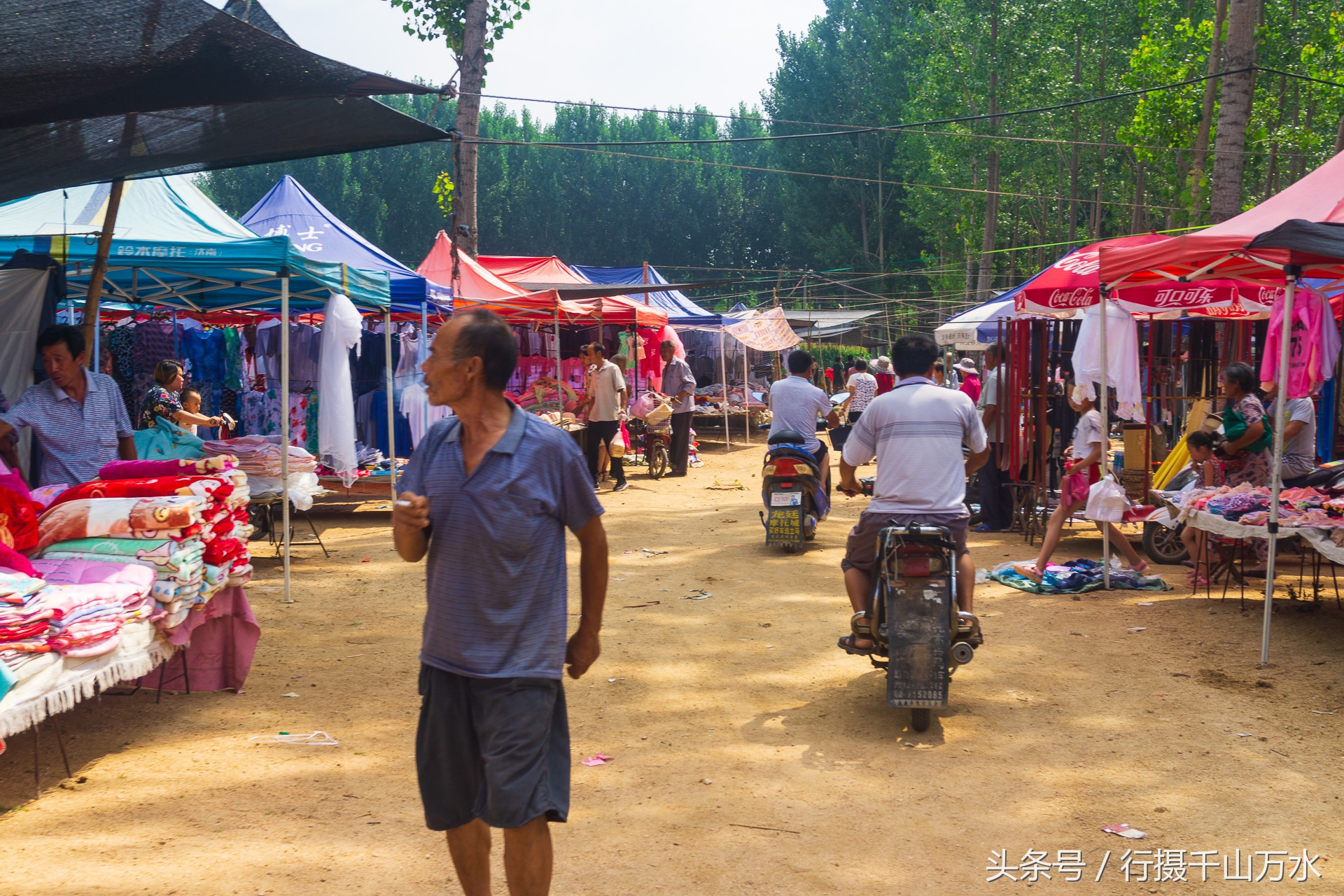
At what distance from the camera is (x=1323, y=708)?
5488 millimetres

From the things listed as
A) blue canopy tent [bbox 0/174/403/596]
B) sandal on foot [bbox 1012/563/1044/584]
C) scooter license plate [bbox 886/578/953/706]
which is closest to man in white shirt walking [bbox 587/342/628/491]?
blue canopy tent [bbox 0/174/403/596]

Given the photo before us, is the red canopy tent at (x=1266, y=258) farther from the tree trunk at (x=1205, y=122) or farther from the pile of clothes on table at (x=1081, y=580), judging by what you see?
the tree trunk at (x=1205, y=122)

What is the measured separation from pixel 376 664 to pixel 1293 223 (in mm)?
5929

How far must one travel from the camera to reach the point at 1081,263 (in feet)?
36.1

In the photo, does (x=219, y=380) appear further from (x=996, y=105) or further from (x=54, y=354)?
(x=996, y=105)

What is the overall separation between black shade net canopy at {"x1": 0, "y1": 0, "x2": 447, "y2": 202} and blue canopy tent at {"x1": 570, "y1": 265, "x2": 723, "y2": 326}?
17177mm

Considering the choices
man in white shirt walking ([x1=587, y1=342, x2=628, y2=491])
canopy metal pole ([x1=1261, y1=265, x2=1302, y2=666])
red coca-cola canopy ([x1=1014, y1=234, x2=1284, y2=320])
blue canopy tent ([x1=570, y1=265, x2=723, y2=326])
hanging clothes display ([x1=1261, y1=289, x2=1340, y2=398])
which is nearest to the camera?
canopy metal pole ([x1=1261, y1=265, x2=1302, y2=666])

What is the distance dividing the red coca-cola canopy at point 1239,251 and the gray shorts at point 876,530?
260 centimetres

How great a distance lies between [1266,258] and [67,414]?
7303 mm

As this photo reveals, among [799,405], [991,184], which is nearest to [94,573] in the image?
[799,405]

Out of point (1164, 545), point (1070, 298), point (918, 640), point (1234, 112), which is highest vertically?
point (1234, 112)

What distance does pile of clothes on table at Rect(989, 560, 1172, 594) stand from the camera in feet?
28.4

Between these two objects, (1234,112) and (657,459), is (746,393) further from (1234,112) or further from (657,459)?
(1234,112)

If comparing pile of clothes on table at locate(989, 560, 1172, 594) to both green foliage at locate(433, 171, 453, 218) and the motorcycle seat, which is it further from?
green foliage at locate(433, 171, 453, 218)
